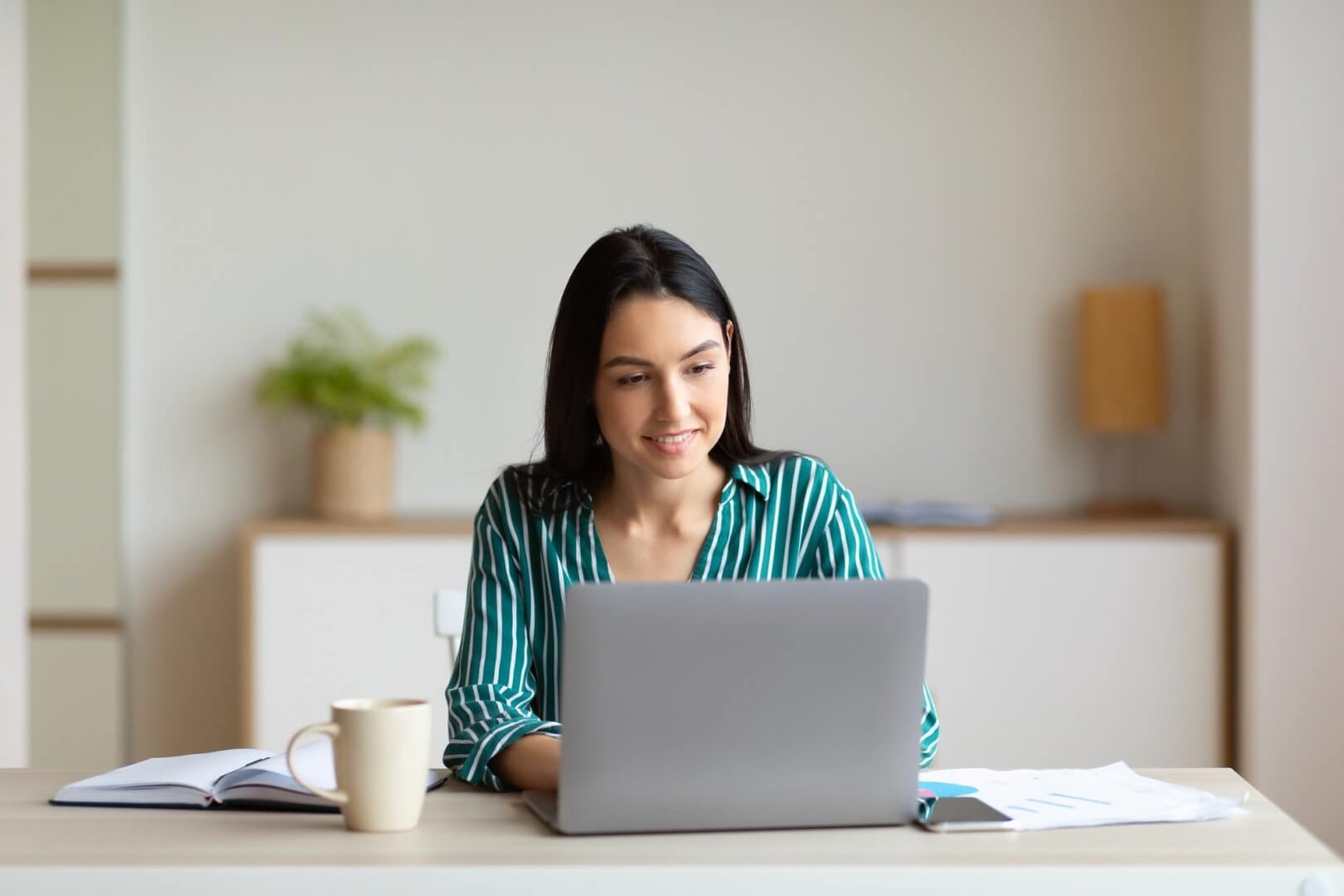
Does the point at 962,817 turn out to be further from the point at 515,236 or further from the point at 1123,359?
the point at 515,236

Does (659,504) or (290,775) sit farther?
(659,504)

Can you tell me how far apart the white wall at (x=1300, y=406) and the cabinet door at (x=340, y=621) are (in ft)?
6.46

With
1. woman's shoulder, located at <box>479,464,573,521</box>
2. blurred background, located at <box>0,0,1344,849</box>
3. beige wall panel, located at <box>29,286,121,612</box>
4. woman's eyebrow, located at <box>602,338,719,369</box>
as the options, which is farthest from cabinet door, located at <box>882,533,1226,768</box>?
beige wall panel, located at <box>29,286,121,612</box>

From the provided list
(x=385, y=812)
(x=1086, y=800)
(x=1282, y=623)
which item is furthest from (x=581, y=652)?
(x=1282, y=623)

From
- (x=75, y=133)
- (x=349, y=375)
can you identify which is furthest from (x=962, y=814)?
(x=75, y=133)

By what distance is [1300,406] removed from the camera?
351 centimetres

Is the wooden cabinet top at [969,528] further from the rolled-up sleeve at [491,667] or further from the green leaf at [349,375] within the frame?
the rolled-up sleeve at [491,667]

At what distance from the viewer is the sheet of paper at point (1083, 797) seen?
137 cm

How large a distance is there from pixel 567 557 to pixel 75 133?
2.73 m

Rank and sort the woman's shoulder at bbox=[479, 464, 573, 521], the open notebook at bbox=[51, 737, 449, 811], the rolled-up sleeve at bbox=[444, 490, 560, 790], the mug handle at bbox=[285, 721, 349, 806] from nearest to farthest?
1. the mug handle at bbox=[285, 721, 349, 806]
2. the open notebook at bbox=[51, 737, 449, 811]
3. the rolled-up sleeve at bbox=[444, 490, 560, 790]
4. the woman's shoulder at bbox=[479, 464, 573, 521]

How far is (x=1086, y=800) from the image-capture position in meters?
1.43

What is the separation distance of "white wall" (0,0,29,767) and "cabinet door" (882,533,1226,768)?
207cm

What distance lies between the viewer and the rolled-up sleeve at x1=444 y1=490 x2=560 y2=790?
1.58m

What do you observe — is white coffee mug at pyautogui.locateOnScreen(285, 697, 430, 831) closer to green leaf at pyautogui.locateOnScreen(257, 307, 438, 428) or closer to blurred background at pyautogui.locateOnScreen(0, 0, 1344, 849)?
green leaf at pyautogui.locateOnScreen(257, 307, 438, 428)
